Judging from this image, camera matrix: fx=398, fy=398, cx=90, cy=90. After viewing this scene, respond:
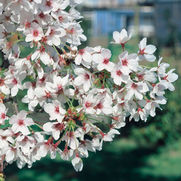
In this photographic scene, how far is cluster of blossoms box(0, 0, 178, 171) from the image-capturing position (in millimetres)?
1360

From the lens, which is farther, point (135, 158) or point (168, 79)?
point (135, 158)

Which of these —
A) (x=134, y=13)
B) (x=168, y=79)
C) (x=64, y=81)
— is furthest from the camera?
(x=134, y=13)

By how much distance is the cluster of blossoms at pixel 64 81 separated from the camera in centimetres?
136

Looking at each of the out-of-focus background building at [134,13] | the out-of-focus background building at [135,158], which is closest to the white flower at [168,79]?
the out-of-focus background building at [135,158]

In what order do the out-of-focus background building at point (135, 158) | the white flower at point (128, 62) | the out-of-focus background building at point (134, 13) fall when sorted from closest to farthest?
1. the white flower at point (128, 62)
2. the out-of-focus background building at point (135, 158)
3. the out-of-focus background building at point (134, 13)

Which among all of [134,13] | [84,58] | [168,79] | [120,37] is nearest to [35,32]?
[84,58]

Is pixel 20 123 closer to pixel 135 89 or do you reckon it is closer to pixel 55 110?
pixel 55 110

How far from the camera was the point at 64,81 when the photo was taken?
135 centimetres

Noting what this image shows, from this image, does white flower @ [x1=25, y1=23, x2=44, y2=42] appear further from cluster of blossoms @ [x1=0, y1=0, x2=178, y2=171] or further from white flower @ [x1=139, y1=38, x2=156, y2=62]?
white flower @ [x1=139, y1=38, x2=156, y2=62]

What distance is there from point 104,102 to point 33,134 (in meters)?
0.30

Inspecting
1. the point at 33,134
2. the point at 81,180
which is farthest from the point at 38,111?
the point at 81,180

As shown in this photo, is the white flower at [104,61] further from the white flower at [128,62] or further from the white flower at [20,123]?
the white flower at [20,123]

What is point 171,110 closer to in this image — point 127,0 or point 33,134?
point 33,134

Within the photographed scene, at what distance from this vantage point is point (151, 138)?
23.0 ft
